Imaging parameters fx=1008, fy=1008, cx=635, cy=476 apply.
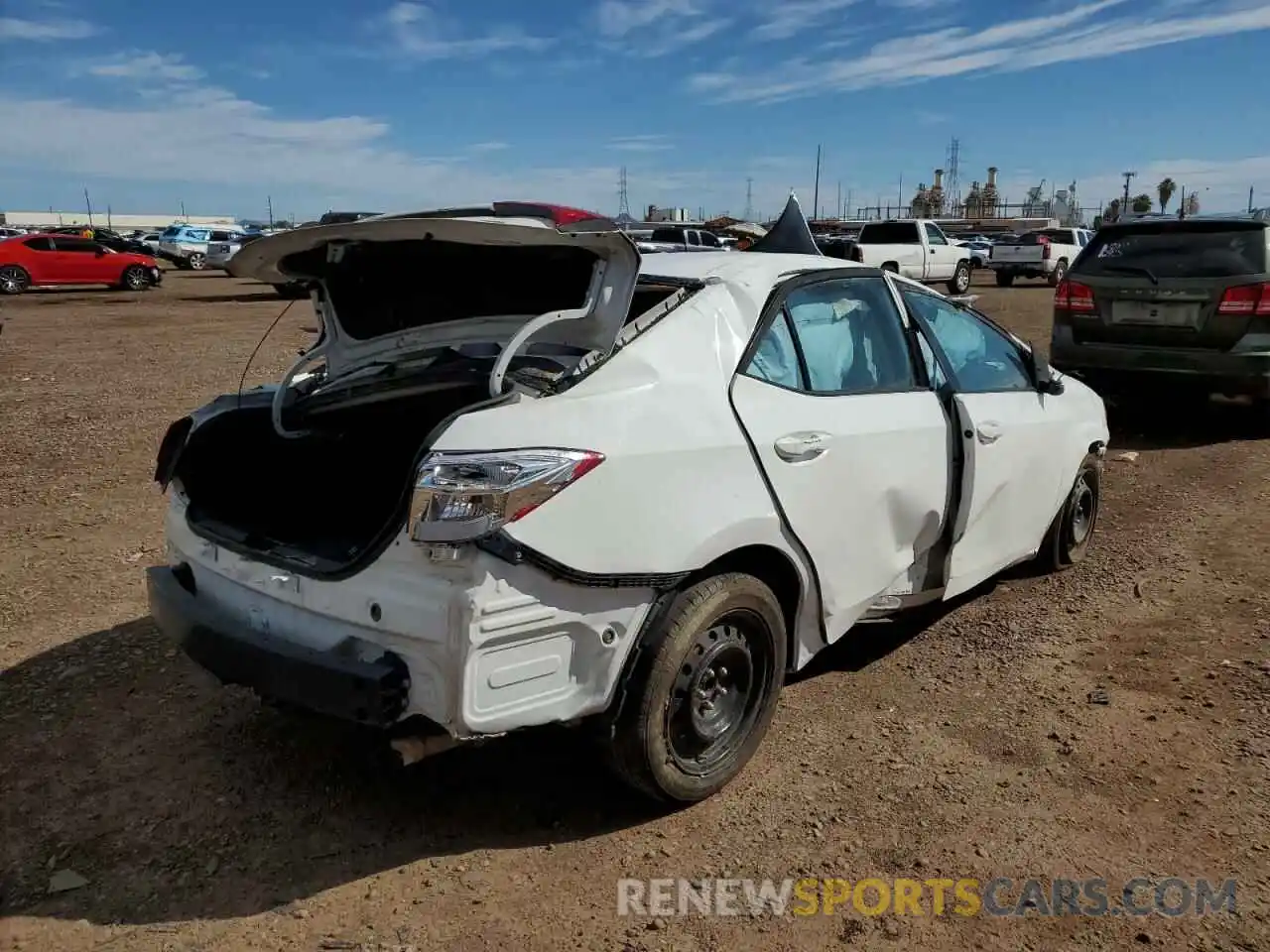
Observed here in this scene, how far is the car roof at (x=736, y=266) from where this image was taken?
3.49 meters

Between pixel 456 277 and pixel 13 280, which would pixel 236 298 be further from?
pixel 456 277

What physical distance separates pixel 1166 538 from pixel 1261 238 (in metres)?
3.40

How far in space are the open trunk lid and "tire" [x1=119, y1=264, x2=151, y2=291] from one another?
87.4ft

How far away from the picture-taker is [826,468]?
3.31 m

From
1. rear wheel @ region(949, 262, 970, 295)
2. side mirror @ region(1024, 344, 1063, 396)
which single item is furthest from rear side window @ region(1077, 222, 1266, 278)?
rear wheel @ region(949, 262, 970, 295)

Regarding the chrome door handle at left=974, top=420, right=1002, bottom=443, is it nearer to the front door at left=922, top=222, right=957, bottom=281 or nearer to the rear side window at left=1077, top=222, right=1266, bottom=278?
the rear side window at left=1077, top=222, right=1266, bottom=278

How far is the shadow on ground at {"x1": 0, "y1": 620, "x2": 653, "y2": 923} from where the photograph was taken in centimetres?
283

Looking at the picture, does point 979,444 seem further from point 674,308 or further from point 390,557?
point 390,557

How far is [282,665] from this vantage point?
2.74 m

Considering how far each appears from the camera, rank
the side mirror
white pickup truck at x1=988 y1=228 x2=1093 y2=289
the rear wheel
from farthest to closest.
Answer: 1. white pickup truck at x1=988 y1=228 x2=1093 y2=289
2. the rear wheel
3. the side mirror

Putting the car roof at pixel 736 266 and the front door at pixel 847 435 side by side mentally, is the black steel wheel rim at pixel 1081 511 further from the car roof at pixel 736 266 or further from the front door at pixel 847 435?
the car roof at pixel 736 266

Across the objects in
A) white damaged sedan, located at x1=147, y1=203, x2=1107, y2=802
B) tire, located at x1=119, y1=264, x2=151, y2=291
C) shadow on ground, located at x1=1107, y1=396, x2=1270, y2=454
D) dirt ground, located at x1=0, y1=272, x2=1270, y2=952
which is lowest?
dirt ground, located at x1=0, y1=272, x2=1270, y2=952

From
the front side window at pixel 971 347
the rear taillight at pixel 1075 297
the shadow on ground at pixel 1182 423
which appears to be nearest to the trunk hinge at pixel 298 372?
the front side window at pixel 971 347

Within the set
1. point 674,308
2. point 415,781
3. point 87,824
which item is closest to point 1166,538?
point 674,308
